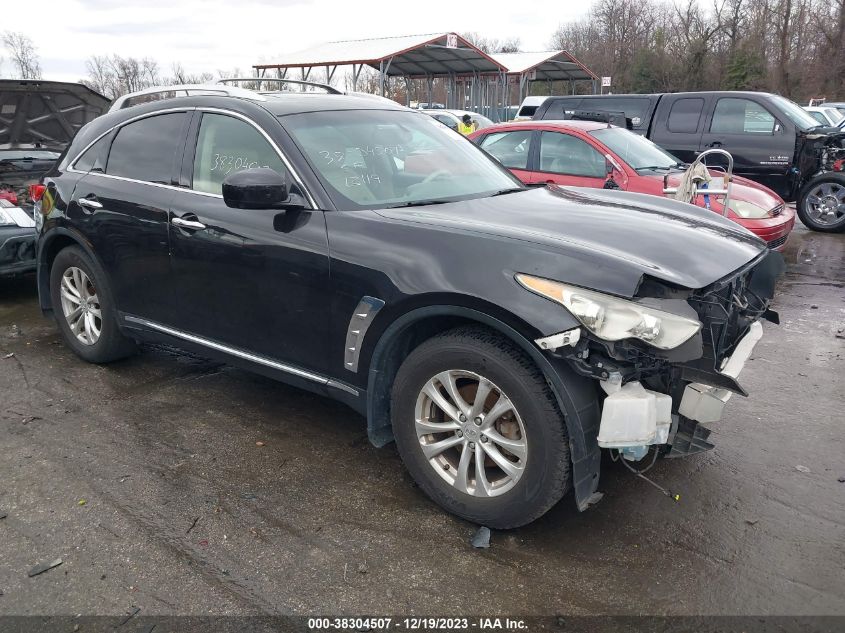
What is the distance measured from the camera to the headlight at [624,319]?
2.52 meters

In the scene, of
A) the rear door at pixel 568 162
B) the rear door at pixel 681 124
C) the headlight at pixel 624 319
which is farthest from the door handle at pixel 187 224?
the rear door at pixel 681 124

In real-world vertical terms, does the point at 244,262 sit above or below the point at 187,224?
below

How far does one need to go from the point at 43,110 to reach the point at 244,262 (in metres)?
5.21

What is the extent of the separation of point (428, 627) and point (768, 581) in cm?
129

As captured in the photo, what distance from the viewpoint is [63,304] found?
4883 mm

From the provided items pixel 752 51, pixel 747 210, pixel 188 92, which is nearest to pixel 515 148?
pixel 747 210

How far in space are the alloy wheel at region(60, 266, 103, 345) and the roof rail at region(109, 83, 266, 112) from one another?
1230 millimetres

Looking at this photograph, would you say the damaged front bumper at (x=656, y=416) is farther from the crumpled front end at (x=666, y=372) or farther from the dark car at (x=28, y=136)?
the dark car at (x=28, y=136)

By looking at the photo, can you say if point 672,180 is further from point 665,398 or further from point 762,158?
point 665,398

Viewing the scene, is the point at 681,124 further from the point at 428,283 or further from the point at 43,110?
the point at 428,283

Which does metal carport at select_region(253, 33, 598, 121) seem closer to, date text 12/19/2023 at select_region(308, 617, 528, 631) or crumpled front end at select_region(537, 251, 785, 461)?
crumpled front end at select_region(537, 251, 785, 461)

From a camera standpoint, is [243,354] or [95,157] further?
[95,157]

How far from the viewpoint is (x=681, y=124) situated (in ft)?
34.4

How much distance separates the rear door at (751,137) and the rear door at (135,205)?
8424 millimetres
